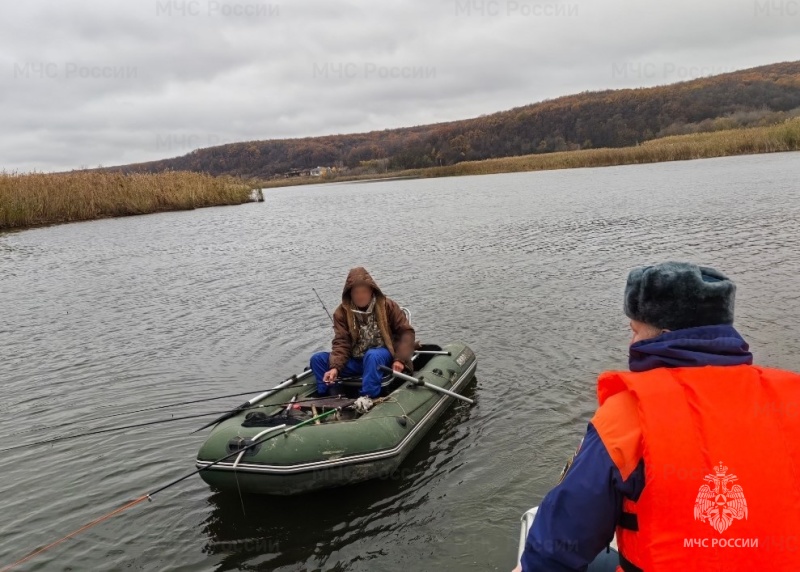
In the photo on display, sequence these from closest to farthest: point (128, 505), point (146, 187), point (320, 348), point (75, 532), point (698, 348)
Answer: point (698, 348), point (75, 532), point (128, 505), point (320, 348), point (146, 187)

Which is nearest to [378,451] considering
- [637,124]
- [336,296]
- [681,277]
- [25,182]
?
[681,277]

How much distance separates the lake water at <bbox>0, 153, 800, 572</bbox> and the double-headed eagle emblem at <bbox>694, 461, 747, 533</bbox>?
2.89 m

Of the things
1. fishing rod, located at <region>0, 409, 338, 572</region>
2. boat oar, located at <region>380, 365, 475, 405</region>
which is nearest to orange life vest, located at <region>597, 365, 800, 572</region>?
fishing rod, located at <region>0, 409, 338, 572</region>

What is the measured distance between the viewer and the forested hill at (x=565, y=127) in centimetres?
8338

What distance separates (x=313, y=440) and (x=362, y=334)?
71.6 inches

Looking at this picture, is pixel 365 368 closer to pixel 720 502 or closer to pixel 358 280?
pixel 358 280

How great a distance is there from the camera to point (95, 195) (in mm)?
30594

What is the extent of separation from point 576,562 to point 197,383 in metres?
7.29

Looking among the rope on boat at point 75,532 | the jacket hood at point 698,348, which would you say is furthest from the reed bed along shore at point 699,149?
the jacket hood at point 698,348

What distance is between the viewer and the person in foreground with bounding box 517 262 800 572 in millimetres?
1913

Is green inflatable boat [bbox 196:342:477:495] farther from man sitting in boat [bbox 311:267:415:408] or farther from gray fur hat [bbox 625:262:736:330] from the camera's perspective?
gray fur hat [bbox 625:262:736:330]

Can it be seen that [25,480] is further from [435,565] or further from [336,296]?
[336,296]

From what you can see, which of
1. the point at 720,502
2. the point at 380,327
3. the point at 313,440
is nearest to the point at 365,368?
the point at 380,327

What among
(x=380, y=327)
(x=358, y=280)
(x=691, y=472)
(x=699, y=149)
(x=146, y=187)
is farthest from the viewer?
(x=699, y=149)
